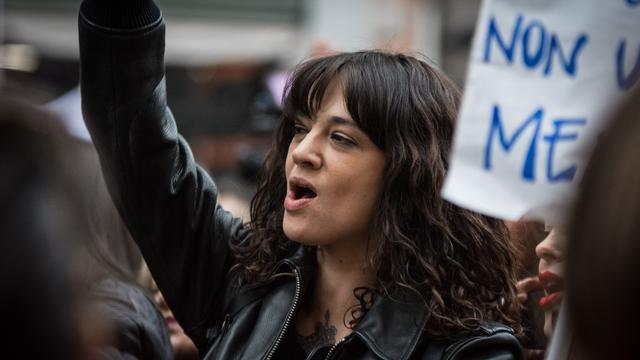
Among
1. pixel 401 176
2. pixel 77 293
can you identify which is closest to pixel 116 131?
pixel 401 176

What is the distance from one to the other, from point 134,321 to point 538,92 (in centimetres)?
122

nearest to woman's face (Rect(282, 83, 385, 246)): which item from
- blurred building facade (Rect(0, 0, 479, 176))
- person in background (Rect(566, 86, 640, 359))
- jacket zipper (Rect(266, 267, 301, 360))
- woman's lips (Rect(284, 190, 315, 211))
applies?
woman's lips (Rect(284, 190, 315, 211))

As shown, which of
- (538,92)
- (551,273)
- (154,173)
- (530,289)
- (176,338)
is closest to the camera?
(538,92)

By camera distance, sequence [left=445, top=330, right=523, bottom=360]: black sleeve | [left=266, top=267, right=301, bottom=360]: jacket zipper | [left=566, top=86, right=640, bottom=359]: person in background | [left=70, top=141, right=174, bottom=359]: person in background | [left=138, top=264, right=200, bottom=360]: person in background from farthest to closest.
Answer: [left=138, top=264, right=200, bottom=360]: person in background → [left=70, top=141, right=174, bottom=359]: person in background → [left=266, top=267, right=301, bottom=360]: jacket zipper → [left=445, top=330, right=523, bottom=360]: black sleeve → [left=566, top=86, right=640, bottom=359]: person in background

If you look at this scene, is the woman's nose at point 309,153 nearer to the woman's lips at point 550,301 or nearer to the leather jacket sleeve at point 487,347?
the leather jacket sleeve at point 487,347

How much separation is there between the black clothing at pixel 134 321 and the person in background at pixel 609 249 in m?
1.56

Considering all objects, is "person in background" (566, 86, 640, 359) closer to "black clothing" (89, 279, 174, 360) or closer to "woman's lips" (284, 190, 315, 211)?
"woman's lips" (284, 190, 315, 211)

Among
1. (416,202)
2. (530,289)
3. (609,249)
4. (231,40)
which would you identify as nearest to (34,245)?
(609,249)

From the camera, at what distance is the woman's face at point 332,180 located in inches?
91.4

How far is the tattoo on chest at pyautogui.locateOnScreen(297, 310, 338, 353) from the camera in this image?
233 cm

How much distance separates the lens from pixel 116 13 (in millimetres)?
2201

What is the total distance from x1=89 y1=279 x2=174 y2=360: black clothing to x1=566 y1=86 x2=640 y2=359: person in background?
5.12ft

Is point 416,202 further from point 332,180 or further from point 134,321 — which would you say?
point 134,321

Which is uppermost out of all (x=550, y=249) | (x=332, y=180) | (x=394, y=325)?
(x=332, y=180)
